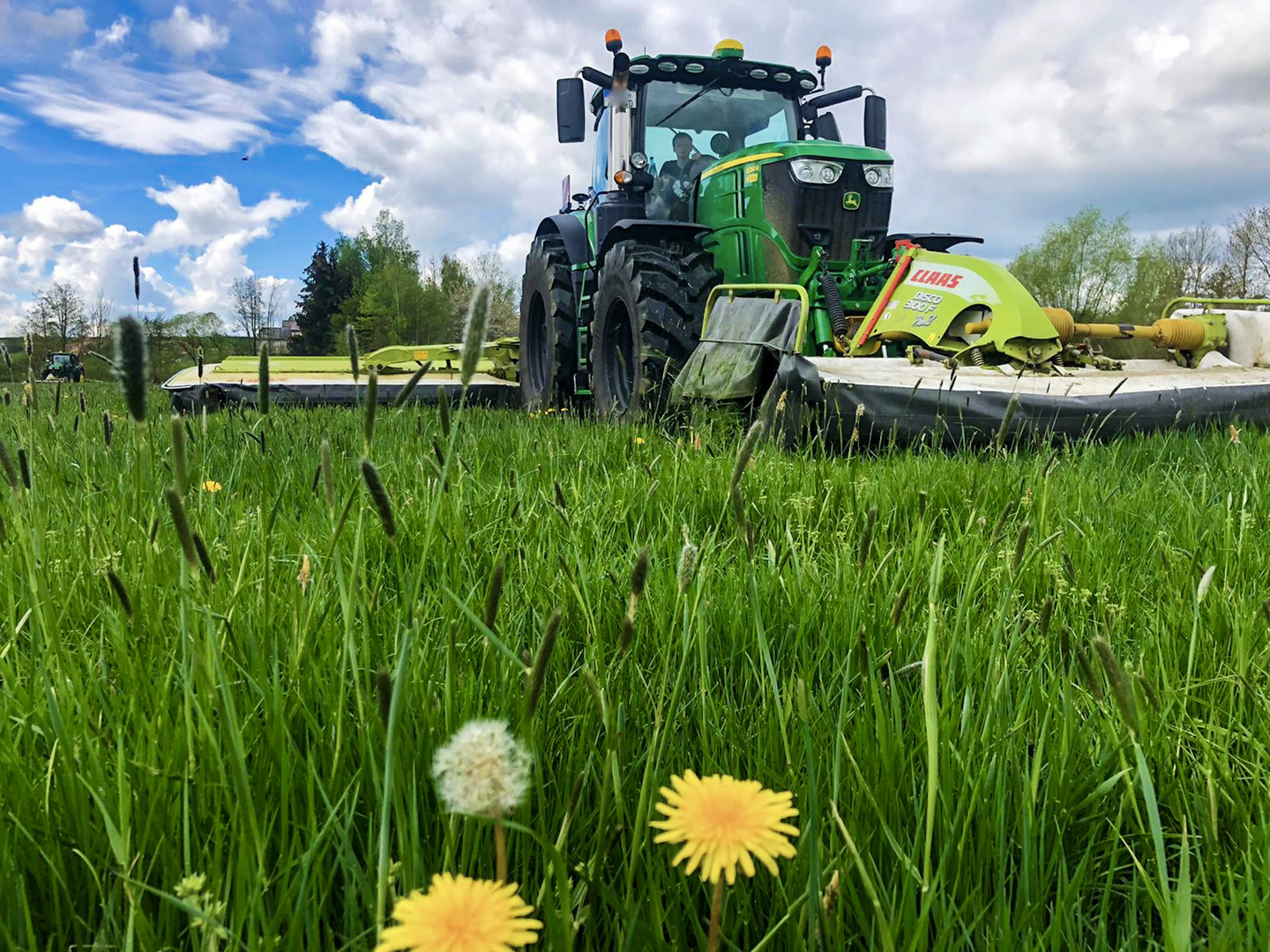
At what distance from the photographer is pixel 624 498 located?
2396 mm

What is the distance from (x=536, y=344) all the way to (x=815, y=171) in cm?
371

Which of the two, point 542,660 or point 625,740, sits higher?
point 542,660

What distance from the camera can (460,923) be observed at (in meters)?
0.38

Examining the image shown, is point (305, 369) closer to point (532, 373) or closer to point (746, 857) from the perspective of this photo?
point (532, 373)

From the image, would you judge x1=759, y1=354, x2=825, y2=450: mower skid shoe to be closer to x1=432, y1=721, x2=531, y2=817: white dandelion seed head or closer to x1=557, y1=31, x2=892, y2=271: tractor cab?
x1=557, y1=31, x2=892, y2=271: tractor cab

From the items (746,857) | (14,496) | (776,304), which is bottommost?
(746,857)

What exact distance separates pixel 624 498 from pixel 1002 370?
302 centimetres

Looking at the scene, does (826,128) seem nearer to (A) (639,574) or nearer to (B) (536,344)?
(B) (536,344)

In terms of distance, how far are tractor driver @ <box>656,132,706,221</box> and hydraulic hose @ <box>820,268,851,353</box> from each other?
6.55 ft

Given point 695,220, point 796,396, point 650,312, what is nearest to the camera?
point 796,396

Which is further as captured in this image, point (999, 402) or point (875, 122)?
point (875, 122)

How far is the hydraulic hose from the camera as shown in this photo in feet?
17.9

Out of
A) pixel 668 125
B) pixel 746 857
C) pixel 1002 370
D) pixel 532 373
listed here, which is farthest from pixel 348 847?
pixel 532 373

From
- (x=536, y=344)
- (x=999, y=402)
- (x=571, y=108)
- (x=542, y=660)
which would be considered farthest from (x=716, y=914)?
(x=536, y=344)
